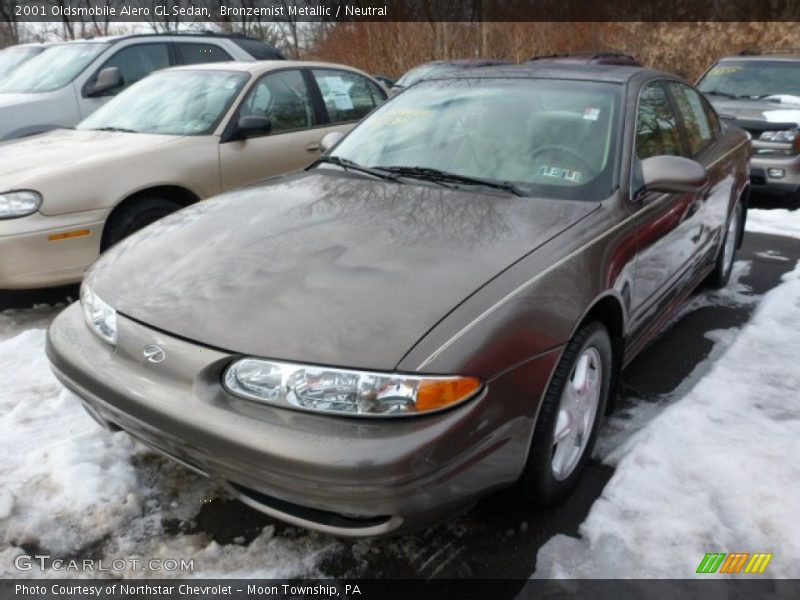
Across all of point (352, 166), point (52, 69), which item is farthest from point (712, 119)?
point (52, 69)

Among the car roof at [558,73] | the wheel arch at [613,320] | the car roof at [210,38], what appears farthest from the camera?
the car roof at [210,38]

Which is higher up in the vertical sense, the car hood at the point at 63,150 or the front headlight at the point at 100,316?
the car hood at the point at 63,150

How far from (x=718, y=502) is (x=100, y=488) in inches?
90.3

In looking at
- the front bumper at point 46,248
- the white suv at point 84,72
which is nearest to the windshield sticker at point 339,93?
the white suv at point 84,72

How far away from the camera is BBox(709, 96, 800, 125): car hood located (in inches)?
288

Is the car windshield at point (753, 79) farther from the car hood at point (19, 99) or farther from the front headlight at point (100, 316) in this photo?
the front headlight at point (100, 316)

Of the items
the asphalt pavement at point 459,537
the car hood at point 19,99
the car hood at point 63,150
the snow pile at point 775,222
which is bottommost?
the snow pile at point 775,222

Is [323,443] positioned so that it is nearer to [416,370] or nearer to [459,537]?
[416,370]

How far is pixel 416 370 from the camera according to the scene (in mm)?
1810

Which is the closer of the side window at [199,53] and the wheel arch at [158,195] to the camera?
the wheel arch at [158,195]

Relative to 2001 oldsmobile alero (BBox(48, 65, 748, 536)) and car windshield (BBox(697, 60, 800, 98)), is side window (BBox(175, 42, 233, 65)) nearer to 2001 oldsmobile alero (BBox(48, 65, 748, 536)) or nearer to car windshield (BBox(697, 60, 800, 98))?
2001 oldsmobile alero (BBox(48, 65, 748, 536))

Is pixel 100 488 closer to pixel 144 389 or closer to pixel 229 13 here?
pixel 144 389

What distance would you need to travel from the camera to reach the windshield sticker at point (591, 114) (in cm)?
297

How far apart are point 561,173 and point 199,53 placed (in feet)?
18.6
